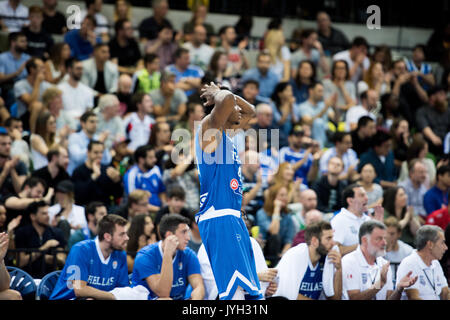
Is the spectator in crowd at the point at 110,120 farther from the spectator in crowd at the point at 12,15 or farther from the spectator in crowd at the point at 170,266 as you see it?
the spectator in crowd at the point at 170,266

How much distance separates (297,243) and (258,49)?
23.3 ft

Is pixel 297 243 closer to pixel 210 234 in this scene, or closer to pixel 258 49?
pixel 210 234

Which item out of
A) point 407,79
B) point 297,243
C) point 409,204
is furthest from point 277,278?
point 407,79

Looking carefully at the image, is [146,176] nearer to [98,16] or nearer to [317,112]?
[317,112]

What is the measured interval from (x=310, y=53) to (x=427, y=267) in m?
7.33

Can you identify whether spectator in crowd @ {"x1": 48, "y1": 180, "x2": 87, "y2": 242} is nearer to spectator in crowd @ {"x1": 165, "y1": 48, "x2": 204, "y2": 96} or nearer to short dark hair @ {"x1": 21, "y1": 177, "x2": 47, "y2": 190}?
short dark hair @ {"x1": 21, "y1": 177, "x2": 47, "y2": 190}

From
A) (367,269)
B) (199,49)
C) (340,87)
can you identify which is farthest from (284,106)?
(367,269)

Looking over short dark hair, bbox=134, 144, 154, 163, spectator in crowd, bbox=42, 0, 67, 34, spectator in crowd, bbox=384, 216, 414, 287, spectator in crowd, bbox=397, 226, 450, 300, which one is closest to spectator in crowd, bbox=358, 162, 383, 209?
spectator in crowd, bbox=384, 216, 414, 287

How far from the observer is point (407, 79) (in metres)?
15.1

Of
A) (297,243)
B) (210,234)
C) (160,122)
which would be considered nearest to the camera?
(210,234)

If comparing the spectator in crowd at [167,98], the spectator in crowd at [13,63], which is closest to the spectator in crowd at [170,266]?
the spectator in crowd at [167,98]

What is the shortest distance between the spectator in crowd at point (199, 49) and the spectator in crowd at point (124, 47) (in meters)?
0.94

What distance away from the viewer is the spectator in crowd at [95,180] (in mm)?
10523

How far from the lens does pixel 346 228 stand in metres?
9.42
